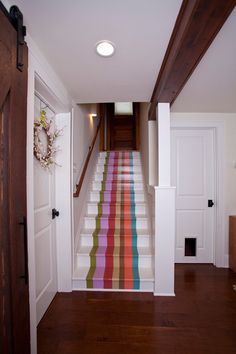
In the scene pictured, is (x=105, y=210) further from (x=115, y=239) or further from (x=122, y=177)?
(x=122, y=177)

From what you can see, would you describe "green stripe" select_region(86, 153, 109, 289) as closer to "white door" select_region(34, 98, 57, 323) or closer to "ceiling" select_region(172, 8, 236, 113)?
"white door" select_region(34, 98, 57, 323)

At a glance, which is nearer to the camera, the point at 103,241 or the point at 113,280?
the point at 113,280

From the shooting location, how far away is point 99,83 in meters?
1.96

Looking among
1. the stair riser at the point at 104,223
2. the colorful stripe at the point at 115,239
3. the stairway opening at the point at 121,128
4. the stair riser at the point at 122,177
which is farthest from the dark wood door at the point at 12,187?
the stairway opening at the point at 121,128

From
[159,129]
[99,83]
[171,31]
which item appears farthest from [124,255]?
[171,31]

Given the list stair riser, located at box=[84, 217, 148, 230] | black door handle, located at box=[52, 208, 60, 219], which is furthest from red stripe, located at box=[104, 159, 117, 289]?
black door handle, located at box=[52, 208, 60, 219]

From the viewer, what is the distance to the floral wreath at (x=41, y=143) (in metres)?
1.71

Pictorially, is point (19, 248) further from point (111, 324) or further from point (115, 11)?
point (115, 11)

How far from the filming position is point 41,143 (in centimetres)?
180

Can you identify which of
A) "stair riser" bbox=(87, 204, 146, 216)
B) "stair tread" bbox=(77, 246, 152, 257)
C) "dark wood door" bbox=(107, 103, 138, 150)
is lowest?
"stair tread" bbox=(77, 246, 152, 257)

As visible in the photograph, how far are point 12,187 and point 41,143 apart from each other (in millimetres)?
871

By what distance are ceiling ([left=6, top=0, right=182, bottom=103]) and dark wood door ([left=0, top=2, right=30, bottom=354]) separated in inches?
9.3

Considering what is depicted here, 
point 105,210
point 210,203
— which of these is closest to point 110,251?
point 105,210

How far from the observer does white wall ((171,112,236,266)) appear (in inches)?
113
